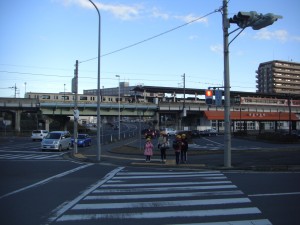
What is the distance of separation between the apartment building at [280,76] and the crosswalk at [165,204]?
474 feet

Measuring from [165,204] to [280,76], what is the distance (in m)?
153

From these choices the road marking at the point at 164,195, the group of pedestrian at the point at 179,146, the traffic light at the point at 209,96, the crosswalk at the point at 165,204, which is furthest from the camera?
the group of pedestrian at the point at 179,146

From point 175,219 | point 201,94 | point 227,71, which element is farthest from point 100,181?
point 201,94

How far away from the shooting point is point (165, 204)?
9383mm

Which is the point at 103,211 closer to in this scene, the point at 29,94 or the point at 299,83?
the point at 29,94

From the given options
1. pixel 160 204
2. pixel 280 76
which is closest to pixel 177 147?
pixel 160 204

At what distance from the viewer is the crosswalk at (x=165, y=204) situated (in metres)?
7.74

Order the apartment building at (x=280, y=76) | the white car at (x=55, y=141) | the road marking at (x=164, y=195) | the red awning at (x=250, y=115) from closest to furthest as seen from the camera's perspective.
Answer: the road marking at (x=164, y=195), the white car at (x=55, y=141), the red awning at (x=250, y=115), the apartment building at (x=280, y=76)

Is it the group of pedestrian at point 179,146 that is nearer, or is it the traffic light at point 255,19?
the traffic light at point 255,19

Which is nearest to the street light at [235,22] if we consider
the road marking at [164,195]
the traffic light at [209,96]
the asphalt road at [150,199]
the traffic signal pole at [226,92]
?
the traffic signal pole at [226,92]

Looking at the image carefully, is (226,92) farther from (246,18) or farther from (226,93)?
(246,18)

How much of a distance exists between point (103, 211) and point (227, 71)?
11.8 m

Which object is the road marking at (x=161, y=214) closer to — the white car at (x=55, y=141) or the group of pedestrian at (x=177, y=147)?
the group of pedestrian at (x=177, y=147)

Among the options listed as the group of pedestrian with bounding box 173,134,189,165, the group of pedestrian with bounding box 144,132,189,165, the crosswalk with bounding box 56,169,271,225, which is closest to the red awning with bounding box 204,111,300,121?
the group of pedestrian with bounding box 144,132,189,165
